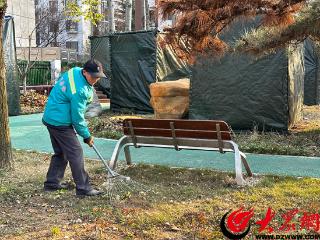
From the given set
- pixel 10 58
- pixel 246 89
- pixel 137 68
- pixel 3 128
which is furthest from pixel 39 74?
pixel 3 128

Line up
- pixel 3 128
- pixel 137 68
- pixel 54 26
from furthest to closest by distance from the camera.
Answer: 1. pixel 54 26
2. pixel 137 68
3. pixel 3 128

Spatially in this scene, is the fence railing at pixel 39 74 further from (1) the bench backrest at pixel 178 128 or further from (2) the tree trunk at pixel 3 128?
(1) the bench backrest at pixel 178 128

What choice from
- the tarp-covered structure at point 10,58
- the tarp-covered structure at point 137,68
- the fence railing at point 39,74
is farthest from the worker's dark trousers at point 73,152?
the fence railing at point 39,74

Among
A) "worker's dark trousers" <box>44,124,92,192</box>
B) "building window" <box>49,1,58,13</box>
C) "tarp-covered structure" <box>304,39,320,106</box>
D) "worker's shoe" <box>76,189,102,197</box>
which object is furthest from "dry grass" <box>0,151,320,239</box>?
"building window" <box>49,1,58,13</box>

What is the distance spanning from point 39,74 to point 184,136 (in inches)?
694

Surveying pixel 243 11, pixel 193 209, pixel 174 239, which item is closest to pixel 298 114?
pixel 243 11

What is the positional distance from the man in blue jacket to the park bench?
1.12 metres

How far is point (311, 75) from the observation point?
15836mm

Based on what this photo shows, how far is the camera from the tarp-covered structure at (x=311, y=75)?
1561 centimetres

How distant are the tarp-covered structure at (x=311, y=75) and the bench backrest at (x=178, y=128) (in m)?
9.93

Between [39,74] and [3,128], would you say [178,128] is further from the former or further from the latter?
[39,74]

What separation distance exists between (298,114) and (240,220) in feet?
24.4

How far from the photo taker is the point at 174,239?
4285mm

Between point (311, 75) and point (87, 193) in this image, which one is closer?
point (87, 193)
